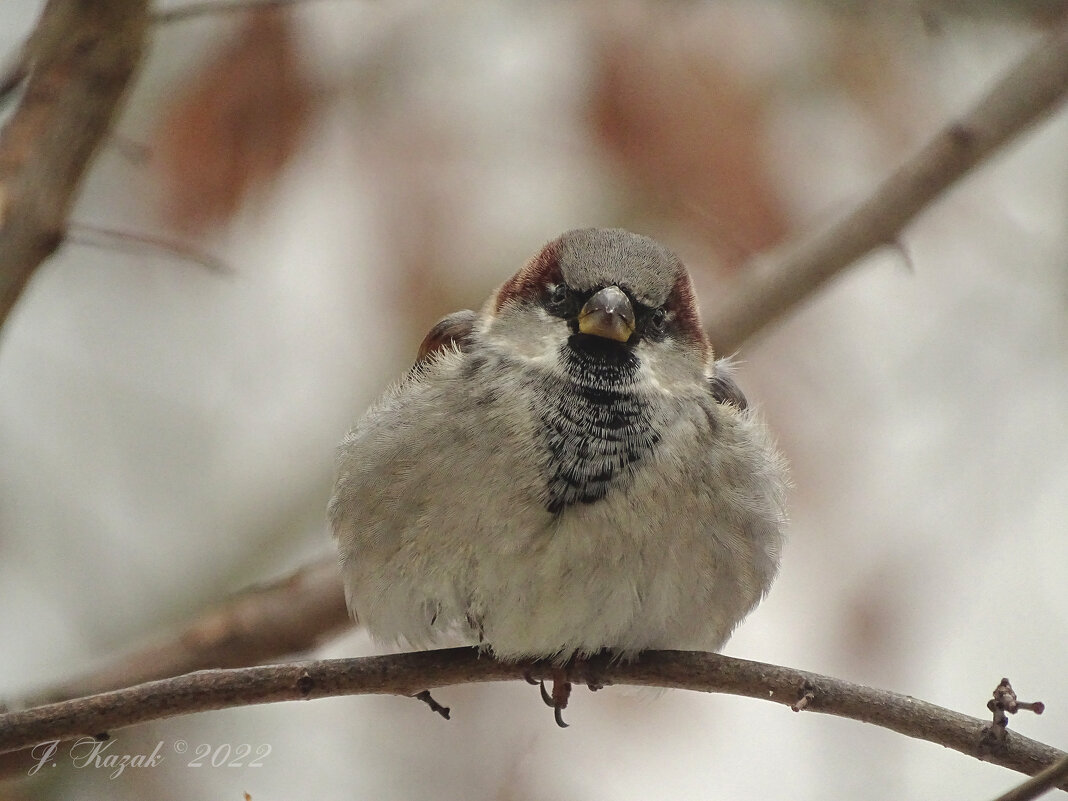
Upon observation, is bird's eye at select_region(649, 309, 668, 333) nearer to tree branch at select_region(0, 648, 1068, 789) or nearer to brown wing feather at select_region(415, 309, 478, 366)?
brown wing feather at select_region(415, 309, 478, 366)

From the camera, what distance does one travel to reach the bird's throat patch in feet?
9.90

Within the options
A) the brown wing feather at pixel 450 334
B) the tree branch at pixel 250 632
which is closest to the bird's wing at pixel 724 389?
the brown wing feather at pixel 450 334

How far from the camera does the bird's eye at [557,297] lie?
11.1ft

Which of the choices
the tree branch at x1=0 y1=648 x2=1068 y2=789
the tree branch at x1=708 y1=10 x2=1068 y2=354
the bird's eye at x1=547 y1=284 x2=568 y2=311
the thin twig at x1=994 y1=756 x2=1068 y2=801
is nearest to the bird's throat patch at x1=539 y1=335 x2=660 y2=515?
the bird's eye at x1=547 y1=284 x2=568 y2=311

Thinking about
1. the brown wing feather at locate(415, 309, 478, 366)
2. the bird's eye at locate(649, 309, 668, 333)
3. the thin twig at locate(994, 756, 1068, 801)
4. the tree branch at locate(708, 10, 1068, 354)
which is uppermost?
the tree branch at locate(708, 10, 1068, 354)

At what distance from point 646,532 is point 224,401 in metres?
4.16

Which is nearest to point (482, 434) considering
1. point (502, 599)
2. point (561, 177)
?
point (502, 599)

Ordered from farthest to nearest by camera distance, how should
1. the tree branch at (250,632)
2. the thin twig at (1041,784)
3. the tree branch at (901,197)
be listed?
1. the tree branch at (250,632)
2. the tree branch at (901,197)
3. the thin twig at (1041,784)

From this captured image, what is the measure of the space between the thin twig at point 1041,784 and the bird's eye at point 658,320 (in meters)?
1.77

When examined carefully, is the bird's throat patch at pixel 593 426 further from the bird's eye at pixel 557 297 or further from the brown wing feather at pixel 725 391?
the brown wing feather at pixel 725 391

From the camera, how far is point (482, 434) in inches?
122

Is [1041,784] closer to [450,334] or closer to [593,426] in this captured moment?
[593,426]

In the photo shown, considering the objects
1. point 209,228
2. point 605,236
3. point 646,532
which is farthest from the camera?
point 209,228

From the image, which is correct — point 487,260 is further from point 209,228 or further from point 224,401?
point 224,401
